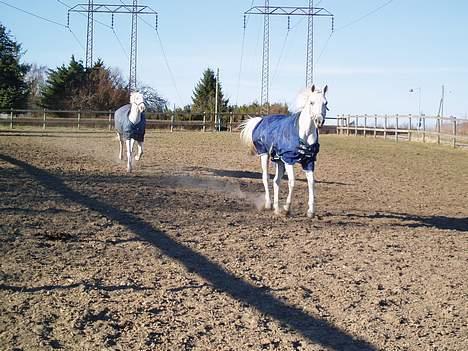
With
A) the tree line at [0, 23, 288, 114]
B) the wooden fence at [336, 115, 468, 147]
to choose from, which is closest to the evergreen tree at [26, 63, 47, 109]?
the tree line at [0, 23, 288, 114]

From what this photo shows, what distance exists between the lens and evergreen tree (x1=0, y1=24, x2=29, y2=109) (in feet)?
148

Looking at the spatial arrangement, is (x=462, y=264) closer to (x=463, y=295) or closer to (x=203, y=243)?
(x=463, y=295)

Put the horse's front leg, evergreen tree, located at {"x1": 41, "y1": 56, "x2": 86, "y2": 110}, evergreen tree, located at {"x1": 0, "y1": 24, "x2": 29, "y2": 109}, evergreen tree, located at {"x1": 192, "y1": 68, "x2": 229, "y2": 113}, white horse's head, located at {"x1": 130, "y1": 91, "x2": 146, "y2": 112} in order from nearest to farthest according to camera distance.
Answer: the horse's front leg, white horse's head, located at {"x1": 130, "y1": 91, "x2": 146, "y2": 112}, evergreen tree, located at {"x1": 0, "y1": 24, "x2": 29, "y2": 109}, evergreen tree, located at {"x1": 41, "y1": 56, "x2": 86, "y2": 110}, evergreen tree, located at {"x1": 192, "y1": 68, "x2": 229, "y2": 113}

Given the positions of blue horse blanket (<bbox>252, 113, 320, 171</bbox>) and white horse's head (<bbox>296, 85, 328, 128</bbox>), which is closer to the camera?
white horse's head (<bbox>296, 85, 328, 128</bbox>)

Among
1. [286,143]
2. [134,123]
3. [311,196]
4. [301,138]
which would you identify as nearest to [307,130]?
[301,138]

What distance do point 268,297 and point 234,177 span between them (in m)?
9.10

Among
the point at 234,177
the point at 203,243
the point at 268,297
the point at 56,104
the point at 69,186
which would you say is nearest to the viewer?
the point at 268,297

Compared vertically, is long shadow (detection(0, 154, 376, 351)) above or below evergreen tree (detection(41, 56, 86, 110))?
below

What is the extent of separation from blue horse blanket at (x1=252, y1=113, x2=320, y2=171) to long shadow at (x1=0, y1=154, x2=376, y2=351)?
2.60 metres

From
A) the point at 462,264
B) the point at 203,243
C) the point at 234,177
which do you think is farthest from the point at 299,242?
the point at 234,177

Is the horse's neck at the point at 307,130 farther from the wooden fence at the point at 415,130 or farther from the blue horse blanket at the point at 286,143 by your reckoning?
the wooden fence at the point at 415,130

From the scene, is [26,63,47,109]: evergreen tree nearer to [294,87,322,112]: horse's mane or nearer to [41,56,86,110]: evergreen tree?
[41,56,86,110]: evergreen tree

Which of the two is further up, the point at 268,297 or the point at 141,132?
the point at 141,132

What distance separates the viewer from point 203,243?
6.85 meters
